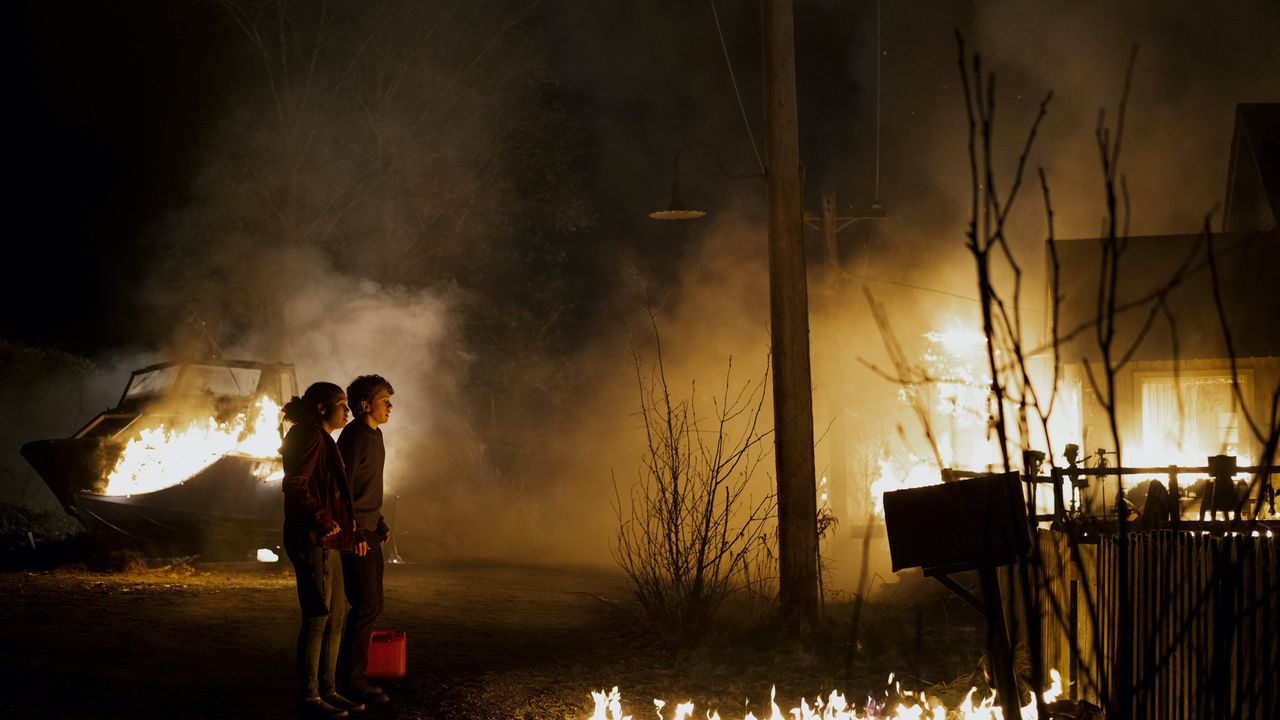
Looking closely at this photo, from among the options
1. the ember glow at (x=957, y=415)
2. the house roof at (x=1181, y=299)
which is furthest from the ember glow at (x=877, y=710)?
the ember glow at (x=957, y=415)

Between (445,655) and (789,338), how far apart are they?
12.2ft

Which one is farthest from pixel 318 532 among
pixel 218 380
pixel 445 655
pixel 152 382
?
pixel 152 382

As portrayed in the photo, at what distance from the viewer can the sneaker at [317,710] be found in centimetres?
615

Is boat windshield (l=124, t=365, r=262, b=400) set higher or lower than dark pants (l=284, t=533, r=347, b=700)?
higher


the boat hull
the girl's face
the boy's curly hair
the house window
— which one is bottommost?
the boat hull

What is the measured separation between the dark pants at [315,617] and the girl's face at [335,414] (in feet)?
2.25

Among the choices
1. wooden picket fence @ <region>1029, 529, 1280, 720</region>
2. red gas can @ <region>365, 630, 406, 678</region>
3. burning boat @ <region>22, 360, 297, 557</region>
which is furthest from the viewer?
burning boat @ <region>22, 360, 297, 557</region>

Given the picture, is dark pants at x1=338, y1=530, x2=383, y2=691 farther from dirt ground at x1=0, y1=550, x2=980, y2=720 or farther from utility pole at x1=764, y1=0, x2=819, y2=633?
utility pole at x1=764, y1=0, x2=819, y2=633

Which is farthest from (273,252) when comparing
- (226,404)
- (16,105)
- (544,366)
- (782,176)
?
(782,176)

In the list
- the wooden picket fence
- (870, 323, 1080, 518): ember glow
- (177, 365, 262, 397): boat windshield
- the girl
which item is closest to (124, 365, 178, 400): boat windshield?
(177, 365, 262, 397): boat windshield

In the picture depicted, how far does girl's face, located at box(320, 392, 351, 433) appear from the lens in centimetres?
639

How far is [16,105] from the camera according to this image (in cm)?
2200

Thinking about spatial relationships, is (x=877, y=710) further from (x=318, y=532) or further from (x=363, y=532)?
(x=318, y=532)

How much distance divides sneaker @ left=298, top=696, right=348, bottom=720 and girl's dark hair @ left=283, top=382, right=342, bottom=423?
1.62m
